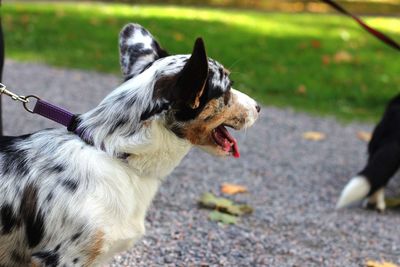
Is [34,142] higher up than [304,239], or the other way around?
[34,142]

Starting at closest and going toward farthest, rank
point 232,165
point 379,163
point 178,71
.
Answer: point 178,71 → point 379,163 → point 232,165

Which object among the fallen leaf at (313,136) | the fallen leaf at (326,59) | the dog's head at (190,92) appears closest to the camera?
the dog's head at (190,92)

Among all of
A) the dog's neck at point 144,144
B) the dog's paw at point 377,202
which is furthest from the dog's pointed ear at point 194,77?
the dog's paw at point 377,202

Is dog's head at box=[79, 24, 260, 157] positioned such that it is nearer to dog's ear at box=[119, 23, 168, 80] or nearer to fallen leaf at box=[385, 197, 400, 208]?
dog's ear at box=[119, 23, 168, 80]

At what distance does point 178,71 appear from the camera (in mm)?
2893

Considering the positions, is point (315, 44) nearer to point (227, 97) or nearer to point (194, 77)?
point (227, 97)

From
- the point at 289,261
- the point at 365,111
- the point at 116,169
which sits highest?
the point at 116,169

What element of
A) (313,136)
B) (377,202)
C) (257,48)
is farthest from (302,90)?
(377,202)

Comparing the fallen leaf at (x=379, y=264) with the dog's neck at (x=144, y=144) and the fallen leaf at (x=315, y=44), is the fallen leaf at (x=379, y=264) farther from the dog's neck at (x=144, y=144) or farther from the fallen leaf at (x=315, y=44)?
the fallen leaf at (x=315, y=44)

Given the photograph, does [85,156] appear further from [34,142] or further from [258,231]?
[258,231]

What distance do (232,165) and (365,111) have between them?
4.36 meters

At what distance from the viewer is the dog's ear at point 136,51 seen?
10.7 feet

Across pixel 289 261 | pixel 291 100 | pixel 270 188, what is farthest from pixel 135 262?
pixel 291 100

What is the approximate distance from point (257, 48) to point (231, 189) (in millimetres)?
7455
